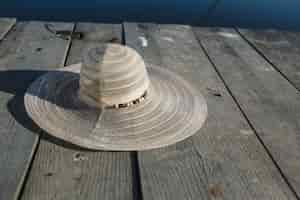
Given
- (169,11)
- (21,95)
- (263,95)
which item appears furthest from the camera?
(169,11)

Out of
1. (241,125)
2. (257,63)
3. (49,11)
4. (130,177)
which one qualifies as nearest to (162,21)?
(49,11)

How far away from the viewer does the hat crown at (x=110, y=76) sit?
98 cm

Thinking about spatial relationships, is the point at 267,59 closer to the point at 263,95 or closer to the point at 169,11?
the point at 263,95

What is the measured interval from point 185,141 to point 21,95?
493 millimetres

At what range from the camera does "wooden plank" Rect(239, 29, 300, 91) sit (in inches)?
59.1

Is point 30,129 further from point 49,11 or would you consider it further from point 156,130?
point 49,11

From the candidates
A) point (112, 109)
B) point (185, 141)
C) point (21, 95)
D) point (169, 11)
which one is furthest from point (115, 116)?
point (169, 11)

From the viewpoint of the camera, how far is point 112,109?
1.02m

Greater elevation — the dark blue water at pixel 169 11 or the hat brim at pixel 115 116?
the hat brim at pixel 115 116

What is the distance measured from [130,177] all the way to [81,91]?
293mm

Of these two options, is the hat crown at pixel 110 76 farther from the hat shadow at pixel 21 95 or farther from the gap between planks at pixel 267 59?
the gap between planks at pixel 267 59

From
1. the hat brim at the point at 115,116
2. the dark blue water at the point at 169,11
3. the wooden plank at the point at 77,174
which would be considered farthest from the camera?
the dark blue water at the point at 169,11

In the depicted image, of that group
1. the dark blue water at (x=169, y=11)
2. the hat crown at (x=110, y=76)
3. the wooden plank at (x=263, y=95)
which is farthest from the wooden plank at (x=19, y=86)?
the dark blue water at (x=169, y=11)

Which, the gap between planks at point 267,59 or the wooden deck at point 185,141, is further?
the gap between planks at point 267,59
